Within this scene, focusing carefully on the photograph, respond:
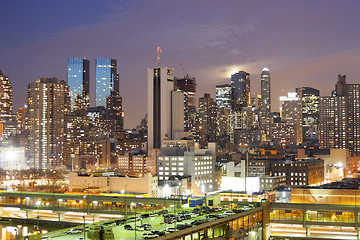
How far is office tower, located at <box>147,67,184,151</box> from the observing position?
177 m

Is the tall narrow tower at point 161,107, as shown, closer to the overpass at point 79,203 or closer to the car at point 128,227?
the overpass at point 79,203

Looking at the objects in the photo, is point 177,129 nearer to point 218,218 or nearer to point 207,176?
point 207,176

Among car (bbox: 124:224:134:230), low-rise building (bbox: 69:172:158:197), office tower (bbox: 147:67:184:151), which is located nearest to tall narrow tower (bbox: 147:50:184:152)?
office tower (bbox: 147:67:184:151)

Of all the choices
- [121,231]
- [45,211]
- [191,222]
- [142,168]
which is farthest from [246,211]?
[142,168]

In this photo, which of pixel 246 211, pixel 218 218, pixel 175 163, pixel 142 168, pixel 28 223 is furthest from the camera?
pixel 142 168

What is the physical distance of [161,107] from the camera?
177 meters

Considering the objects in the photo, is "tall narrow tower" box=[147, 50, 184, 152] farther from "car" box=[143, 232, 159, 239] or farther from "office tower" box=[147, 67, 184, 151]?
"car" box=[143, 232, 159, 239]

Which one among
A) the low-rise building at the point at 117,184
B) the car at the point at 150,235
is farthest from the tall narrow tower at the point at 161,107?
the car at the point at 150,235

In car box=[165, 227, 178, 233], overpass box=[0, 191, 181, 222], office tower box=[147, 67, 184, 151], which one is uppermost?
office tower box=[147, 67, 184, 151]

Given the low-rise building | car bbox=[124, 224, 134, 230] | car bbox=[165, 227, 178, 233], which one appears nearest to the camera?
car bbox=[165, 227, 178, 233]

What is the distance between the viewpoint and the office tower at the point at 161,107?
582 ft

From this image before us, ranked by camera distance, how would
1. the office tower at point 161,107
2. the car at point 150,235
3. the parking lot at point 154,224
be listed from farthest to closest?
the office tower at point 161,107, the parking lot at point 154,224, the car at point 150,235

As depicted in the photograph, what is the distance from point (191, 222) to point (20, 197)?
4496cm

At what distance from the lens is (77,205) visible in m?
78.9
